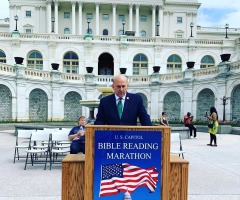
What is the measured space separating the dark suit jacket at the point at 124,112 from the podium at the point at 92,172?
76 cm

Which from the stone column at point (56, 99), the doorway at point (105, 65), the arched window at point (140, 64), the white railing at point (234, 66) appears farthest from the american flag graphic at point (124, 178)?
the doorway at point (105, 65)

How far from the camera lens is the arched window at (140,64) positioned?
45.8 m

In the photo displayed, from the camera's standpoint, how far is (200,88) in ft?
103

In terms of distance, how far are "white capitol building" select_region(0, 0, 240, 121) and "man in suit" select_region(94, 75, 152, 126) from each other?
2483 centimetres

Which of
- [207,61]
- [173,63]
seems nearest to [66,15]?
[173,63]

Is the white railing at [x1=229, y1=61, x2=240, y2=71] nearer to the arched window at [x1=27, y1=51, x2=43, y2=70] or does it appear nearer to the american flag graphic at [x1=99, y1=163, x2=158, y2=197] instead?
the american flag graphic at [x1=99, y1=163, x2=158, y2=197]

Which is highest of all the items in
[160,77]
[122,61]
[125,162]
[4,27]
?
[4,27]

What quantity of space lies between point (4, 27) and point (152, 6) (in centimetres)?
3789

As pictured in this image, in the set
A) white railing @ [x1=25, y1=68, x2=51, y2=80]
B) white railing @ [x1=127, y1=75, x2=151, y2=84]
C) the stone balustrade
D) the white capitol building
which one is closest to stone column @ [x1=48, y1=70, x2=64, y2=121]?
the white capitol building

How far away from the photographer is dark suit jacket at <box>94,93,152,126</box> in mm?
4512

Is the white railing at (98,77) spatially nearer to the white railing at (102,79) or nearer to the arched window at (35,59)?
the white railing at (102,79)

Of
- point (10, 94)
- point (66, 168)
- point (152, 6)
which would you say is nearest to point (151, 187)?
point (66, 168)

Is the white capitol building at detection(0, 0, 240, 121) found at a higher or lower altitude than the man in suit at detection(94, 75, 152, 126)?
higher

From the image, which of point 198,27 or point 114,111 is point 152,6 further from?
point 114,111
